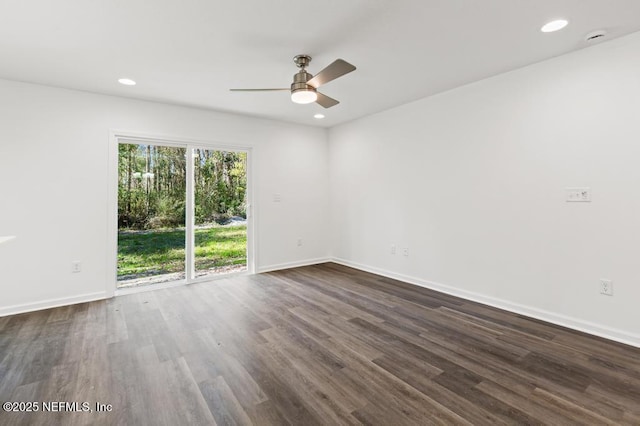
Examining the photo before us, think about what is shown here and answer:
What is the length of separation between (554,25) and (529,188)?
1.45 meters

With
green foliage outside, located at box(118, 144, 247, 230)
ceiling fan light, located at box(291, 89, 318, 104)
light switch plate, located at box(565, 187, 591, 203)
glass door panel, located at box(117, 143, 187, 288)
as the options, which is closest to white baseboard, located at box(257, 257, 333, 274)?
green foliage outside, located at box(118, 144, 247, 230)

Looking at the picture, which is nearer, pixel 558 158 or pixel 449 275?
pixel 558 158

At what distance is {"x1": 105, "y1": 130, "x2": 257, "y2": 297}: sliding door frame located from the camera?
376 cm

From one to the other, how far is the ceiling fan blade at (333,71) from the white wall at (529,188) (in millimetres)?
1360

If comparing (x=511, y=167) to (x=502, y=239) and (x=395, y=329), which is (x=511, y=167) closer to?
(x=502, y=239)

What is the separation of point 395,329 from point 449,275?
142cm

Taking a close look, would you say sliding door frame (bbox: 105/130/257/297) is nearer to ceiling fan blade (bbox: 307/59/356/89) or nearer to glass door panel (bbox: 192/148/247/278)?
glass door panel (bbox: 192/148/247/278)

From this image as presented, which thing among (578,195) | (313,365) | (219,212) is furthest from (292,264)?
(578,195)

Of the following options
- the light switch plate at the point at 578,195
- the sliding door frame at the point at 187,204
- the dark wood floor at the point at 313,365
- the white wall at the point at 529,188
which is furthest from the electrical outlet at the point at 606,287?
the sliding door frame at the point at 187,204

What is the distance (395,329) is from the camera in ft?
9.07

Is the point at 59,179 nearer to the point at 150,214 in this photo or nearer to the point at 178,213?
the point at 150,214

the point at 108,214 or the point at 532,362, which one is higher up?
the point at 108,214

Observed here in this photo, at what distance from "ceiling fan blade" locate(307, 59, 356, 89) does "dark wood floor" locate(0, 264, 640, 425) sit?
2.23 m

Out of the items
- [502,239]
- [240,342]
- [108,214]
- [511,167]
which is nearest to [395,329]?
[240,342]
